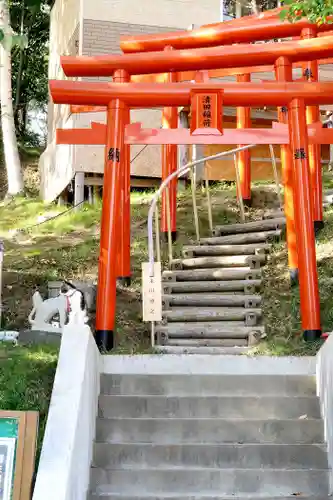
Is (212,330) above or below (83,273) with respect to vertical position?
below

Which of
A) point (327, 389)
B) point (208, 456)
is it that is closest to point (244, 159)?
point (327, 389)

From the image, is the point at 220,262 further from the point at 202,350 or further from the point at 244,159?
the point at 244,159

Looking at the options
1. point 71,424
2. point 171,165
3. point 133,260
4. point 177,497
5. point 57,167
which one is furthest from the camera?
point 57,167

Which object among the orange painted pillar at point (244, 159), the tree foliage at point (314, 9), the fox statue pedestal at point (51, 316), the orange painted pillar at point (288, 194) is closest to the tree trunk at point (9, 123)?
the orange painted pillar at point (244, 159)

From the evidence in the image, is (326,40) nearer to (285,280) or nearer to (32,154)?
(285,280)

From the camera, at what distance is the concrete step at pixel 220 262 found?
36.8 feet

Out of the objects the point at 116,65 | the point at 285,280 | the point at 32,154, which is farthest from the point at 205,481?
the point at 32,154

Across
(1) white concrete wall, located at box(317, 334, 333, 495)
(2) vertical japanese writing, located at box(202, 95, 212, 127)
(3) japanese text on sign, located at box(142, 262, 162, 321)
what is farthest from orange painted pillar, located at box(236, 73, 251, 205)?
(1) white concrete wall, located at box(317, 334, 333, 495)

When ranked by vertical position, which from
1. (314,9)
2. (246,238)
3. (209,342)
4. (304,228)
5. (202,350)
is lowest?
(202,350)

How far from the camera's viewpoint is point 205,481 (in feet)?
20.9

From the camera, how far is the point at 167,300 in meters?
10.6

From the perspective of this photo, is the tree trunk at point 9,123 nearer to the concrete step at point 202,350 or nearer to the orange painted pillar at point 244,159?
the orange painted pillar at point 244,159

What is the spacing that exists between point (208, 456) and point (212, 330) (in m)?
3.47

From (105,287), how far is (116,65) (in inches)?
122
